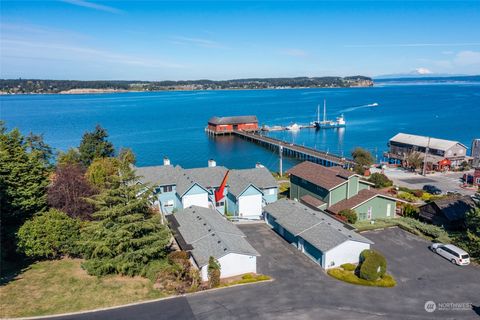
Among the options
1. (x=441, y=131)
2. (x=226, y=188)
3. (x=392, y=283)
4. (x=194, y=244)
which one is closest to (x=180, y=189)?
(x=226, y=188)

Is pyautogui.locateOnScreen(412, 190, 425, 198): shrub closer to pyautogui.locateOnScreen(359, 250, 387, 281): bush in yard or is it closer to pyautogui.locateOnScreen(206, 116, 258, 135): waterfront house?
pyautogui.locateOnScreen(359, 250, 387, 281): bush in yard

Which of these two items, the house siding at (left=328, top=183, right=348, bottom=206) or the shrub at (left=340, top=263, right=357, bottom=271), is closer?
the shrub at (left=340, top=263, right=357, bottom=271)

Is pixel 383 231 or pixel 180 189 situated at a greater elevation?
pixel 180 189

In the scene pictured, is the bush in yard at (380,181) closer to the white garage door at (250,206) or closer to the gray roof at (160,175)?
the white garage door at (250,206)

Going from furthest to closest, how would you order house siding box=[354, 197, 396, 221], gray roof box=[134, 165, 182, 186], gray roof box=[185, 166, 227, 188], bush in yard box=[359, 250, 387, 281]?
gray roof box=[134, 165, 182, 186] < gray roof box=[185, 166, 227, 188] < house siding box=[354, 197, 396, 221] < bush in yard box=[359, 250, 387, 281]

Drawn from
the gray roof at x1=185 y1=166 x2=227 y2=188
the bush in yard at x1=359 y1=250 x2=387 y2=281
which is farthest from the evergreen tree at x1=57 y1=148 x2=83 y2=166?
the bush in yard at x1=359 y1=250 x2=387 y2=281

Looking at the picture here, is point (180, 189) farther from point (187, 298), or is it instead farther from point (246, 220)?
point (187, 298)
